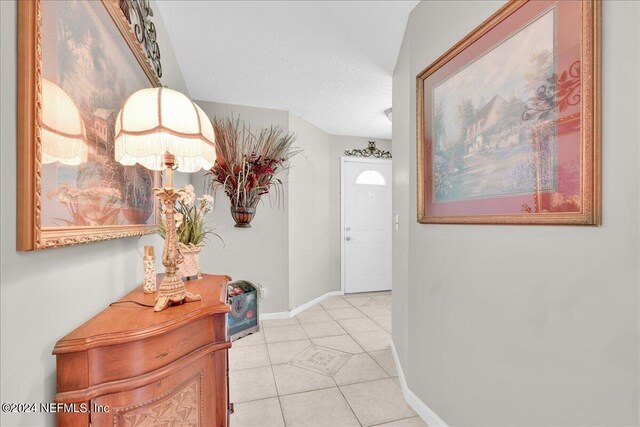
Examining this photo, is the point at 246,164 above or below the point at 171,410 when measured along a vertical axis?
above

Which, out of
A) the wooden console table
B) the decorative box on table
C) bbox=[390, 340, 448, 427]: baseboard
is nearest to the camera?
the wooden console table

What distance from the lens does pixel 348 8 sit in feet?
6.15

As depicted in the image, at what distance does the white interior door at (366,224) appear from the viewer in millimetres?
4559

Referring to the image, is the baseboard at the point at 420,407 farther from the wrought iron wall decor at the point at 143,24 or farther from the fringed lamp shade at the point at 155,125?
the wrought iron wall decor at the point at 143,24

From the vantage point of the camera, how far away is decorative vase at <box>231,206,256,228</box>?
122 inches

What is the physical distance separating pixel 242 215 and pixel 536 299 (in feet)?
8.62

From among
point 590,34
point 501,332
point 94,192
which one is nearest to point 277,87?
point 94,192

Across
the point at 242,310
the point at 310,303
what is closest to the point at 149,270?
the point at 242,310

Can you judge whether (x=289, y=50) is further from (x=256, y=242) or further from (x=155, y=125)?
(x=256, y=242)

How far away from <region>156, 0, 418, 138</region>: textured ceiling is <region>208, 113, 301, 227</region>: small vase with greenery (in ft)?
1.20

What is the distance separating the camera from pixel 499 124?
1246mm

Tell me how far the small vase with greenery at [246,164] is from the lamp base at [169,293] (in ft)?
6.57

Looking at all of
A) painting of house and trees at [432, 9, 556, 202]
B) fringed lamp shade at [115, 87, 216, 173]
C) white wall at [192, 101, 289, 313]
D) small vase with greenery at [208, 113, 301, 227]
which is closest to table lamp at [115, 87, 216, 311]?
fringed lamp shade at [115, 87, 216, 173]

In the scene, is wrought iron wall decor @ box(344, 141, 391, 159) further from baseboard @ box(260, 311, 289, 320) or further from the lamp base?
the lamp base
